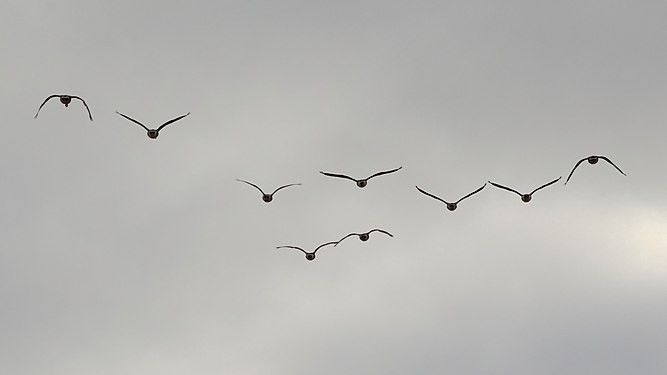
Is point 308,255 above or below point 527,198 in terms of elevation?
below

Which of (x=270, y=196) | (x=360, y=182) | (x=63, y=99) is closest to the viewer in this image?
(x=63, y=99)

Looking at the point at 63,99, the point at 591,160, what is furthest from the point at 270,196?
the point at 591,160

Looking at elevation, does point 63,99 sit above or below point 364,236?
above

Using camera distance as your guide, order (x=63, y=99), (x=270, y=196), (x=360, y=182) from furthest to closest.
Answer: (x=270, y=196) < (x=360, y=182) < (x=63, y=99)

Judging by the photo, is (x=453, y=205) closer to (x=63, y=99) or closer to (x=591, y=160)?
(x=591, y=160)

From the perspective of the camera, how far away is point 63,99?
53.8 metres

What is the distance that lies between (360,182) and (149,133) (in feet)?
46.8

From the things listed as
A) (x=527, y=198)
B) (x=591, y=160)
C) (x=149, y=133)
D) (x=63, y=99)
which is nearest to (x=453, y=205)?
(x=527, y=198)

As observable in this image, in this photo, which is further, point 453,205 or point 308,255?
point 308,255

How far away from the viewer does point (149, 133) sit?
55562mm

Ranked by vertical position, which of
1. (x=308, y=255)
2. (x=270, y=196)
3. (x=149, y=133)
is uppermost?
(x=149, y=133)

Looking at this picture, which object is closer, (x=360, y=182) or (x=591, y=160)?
(x=591, y=160)

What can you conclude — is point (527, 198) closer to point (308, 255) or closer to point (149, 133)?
point (308, 255)

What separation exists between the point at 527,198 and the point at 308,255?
54.4 ft
